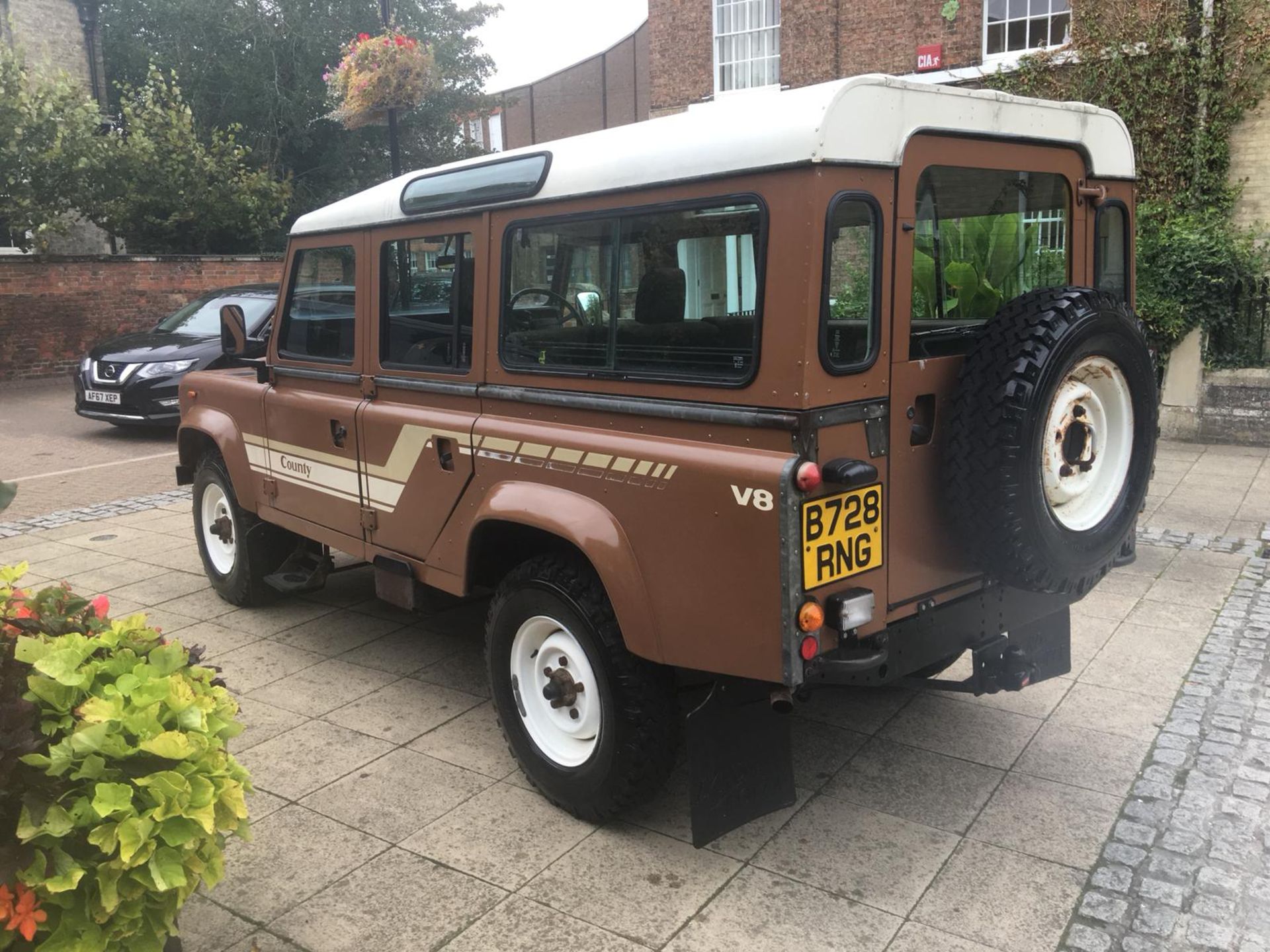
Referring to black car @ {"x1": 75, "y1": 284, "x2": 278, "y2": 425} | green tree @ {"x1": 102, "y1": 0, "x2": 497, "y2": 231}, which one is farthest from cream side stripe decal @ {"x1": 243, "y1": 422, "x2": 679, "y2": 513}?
green tree @ {"x1": 102, "y1": 0, "x2": 497, "y2": 231}

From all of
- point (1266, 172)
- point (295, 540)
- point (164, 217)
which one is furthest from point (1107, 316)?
point (164, 217)

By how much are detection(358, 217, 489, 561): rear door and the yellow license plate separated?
154 centimetres

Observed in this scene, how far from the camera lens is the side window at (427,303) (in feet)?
12.9

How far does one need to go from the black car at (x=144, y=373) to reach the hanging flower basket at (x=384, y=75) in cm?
272

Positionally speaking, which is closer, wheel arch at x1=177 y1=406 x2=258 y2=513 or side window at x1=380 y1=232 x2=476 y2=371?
side window at x1=380 y1=232 x2=476 y2=371

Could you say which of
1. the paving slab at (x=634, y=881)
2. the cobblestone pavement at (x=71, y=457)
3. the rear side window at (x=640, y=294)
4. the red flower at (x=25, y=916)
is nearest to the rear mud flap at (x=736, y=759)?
the paving slab at (x=634, y=881)

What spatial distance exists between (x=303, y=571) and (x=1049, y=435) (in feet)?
13.3

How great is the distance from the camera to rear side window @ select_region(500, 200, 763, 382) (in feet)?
9.57

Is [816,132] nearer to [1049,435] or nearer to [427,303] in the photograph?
[1049,435]

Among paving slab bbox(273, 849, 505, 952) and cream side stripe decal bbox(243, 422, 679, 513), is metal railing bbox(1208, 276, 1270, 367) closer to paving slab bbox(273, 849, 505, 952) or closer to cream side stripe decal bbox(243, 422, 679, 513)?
cream side stripe decal bbox(243, 422, 679, 513)

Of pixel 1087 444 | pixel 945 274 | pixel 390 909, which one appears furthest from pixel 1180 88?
pixel 390 909

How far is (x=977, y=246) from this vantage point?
359 cm

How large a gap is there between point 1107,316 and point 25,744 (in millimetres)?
3145

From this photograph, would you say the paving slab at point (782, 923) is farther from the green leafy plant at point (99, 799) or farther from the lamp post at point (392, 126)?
the lamp post at point (392, 126)
